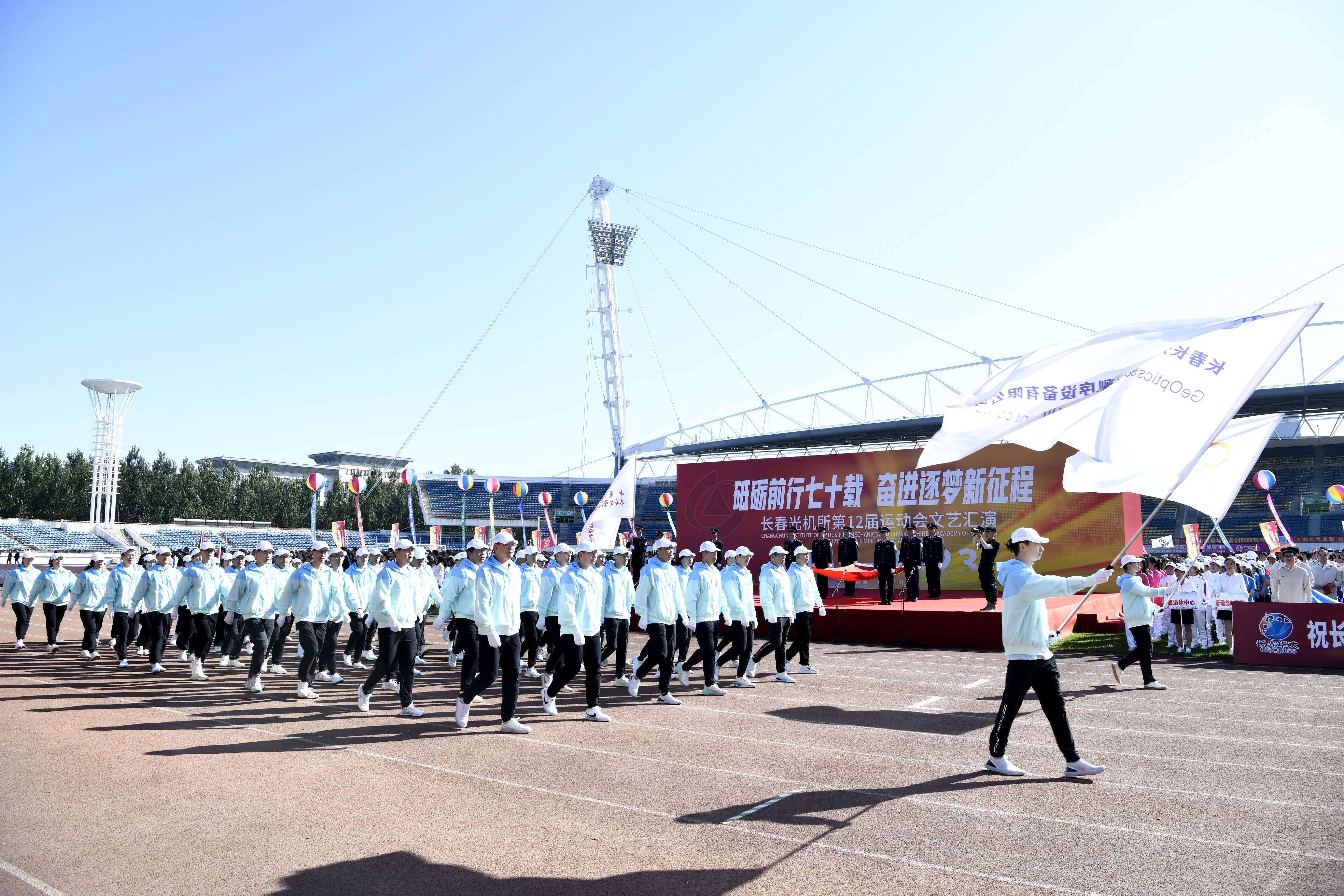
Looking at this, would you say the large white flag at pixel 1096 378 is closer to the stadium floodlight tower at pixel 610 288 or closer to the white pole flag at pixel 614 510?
the white pole flag at pixel 614 510

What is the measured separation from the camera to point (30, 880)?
484 centimetres

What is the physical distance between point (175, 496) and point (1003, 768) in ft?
262

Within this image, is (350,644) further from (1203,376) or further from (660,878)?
(1203,376)

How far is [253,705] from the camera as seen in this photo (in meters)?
11.0

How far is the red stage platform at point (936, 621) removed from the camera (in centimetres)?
1834

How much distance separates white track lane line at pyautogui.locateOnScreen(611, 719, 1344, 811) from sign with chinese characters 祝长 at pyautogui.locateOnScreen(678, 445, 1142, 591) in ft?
50.5

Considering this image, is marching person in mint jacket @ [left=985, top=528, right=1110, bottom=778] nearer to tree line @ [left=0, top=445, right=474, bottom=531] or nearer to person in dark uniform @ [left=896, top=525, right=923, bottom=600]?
person in dark uniform @ [left=896, top=525, right=923, bottom=600]

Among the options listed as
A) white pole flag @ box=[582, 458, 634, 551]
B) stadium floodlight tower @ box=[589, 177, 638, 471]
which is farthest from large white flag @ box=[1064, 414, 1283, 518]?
stadium floodlight tower @ box=[589, 177, 638, 471]

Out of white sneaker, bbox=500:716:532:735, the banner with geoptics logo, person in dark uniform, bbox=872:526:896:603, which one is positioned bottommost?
white sneaker, bbox=500:716:532:735

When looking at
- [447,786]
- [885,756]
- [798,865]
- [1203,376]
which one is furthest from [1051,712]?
[447,786]

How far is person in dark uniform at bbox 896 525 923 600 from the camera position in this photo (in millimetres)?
21703

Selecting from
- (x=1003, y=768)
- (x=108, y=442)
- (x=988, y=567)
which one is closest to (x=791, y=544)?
(x=988, y=567)

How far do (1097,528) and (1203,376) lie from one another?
16.1 m

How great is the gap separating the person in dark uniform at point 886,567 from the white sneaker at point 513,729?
1414cm
